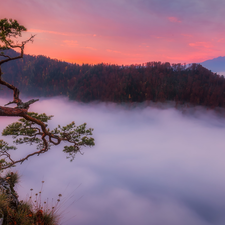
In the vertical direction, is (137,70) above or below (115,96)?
above

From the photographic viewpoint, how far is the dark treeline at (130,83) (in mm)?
105213

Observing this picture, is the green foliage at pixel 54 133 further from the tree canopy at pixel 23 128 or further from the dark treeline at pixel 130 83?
the dark treeline at pixel 130 83

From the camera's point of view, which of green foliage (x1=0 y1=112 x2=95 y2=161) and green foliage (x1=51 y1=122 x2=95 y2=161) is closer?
green foliage (x1=0 y1=112 x2=95 y2=161)

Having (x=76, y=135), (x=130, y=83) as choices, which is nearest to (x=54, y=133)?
(x=76, y=135)

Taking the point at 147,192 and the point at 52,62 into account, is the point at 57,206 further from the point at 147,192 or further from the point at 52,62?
the point at 52,62

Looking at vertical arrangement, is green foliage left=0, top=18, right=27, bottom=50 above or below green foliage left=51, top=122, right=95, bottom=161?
above


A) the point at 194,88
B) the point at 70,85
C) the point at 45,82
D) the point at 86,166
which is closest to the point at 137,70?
the point at 194,88

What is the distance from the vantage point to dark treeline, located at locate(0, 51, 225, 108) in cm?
10521

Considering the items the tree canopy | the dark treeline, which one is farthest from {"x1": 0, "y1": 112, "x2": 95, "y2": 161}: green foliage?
the dark treeline

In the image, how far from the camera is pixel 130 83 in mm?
113625

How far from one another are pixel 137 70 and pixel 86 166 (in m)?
138

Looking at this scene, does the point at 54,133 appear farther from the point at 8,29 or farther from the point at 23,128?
the point at 8,29

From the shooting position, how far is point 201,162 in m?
180

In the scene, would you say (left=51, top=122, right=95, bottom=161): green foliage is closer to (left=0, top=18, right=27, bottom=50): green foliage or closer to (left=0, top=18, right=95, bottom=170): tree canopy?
(left=0, top=18, right=95, bottom=170): tree canopy
